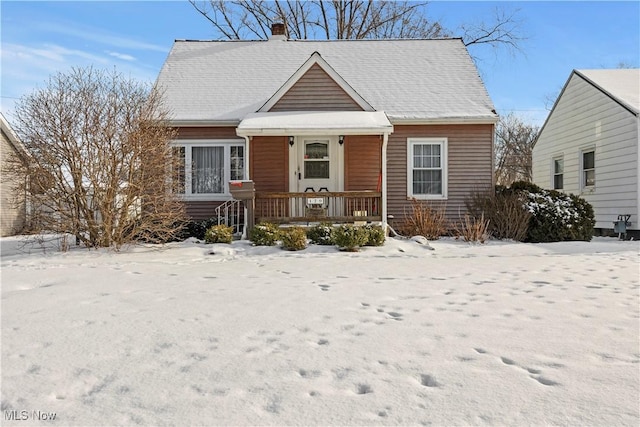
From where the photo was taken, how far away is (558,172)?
18094 millimetres

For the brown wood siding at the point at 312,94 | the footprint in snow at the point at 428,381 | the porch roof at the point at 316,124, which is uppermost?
the brown wood siding at the point at 312,94

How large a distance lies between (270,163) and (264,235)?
390 cm

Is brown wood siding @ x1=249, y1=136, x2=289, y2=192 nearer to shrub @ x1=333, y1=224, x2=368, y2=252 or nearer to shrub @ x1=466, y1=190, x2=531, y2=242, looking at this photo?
shrub @ x1=333, y1=224, x2=368, y2=252

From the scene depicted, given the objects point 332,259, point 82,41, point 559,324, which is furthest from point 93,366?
point 82,41

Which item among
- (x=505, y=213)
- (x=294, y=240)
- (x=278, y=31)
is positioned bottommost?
(x=294, y=240)

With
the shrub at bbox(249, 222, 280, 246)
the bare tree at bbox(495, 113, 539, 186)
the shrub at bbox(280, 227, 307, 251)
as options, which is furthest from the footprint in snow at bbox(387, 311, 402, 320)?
the bare tree at bbox(495, 113, 539, 186)

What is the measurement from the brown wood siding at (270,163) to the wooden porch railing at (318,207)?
108 cm

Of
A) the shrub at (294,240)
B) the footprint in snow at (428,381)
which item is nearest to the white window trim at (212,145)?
the shrub at (294,240)

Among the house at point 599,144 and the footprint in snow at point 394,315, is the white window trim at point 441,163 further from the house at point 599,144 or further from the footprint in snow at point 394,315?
the footprint in snow at point 394,315

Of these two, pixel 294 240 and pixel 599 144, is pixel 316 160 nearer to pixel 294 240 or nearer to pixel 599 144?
pixel 294 240

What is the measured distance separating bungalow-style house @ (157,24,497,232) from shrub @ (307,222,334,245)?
129 cm

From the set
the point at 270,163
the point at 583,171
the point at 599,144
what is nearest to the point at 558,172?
the point at 583,171

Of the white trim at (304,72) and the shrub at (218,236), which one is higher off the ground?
the white trim at (304,72)

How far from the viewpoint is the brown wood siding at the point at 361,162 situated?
43.0ft
